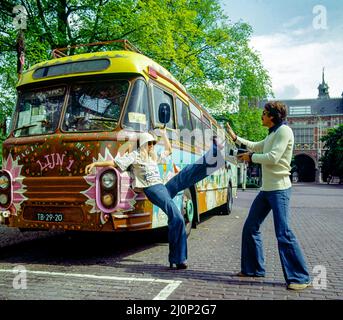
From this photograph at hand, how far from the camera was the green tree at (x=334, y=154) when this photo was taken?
2562 inches

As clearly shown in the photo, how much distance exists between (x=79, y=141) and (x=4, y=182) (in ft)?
4.57

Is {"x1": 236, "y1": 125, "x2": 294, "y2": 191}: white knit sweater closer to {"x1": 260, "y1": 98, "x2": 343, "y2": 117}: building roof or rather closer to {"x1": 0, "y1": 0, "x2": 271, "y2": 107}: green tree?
{"x1": 0, "y1": 0, "x2": 271, "y2": 107}: green tree

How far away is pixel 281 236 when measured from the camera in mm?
4602

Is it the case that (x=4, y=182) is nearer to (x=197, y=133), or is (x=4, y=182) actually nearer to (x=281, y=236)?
(x=281, y=236)

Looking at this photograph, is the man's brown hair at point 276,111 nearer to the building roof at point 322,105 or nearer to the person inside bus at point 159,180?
the person inside bus at point 159,180

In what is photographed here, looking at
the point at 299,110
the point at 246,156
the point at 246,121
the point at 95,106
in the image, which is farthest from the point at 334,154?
the point at 246,156

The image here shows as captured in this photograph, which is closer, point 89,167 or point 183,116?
point 89,167

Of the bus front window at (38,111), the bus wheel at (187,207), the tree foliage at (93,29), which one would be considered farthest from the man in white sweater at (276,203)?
the tree foliage at (93,29)

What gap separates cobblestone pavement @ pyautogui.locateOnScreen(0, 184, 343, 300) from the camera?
441 centimetres

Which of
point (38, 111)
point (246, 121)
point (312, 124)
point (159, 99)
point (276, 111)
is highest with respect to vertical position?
point (312, 124)

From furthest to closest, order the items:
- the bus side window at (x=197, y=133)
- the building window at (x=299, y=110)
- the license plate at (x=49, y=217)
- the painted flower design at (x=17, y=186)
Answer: the building window at (x=299, y=110)
the bus side window at (x=197, y=133)
the painted flower design at (x=17, y=186)
the license plate at (x=49, y=217)

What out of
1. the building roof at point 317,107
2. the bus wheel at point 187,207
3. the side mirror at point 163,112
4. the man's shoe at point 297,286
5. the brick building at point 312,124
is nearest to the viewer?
the man's shoe at point 297,286

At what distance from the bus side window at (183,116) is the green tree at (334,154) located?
60801mm
